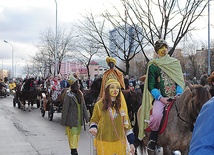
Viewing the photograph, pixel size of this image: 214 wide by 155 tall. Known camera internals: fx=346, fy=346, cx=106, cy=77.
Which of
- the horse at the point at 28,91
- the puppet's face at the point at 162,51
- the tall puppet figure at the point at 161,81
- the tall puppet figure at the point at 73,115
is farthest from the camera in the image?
the horse at the point at 28,91

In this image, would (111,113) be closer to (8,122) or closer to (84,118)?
(84,118)

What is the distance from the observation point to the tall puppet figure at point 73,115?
319 inches

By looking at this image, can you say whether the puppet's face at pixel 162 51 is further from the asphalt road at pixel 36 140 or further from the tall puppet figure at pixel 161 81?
the asphalt road at pixel 36 140

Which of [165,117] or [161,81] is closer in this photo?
[165,117]

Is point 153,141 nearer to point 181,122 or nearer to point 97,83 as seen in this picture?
point 181,122

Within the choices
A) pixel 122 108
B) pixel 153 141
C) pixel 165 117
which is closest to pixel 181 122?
pixel 165 117

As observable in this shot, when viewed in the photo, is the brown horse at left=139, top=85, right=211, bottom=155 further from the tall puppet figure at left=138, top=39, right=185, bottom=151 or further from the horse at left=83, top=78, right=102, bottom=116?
the horse at left=83, top=78, right=102, bottom=116

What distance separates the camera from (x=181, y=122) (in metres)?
5.69

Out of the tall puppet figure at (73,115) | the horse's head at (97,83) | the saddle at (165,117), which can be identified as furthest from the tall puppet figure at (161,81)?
the horse's head at (97,83)

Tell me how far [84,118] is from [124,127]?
11.0ft

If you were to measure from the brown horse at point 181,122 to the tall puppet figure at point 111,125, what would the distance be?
859 mm

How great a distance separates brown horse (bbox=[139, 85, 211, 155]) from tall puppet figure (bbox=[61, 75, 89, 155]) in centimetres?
278

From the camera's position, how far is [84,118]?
8438mm

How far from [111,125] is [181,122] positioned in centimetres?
129
